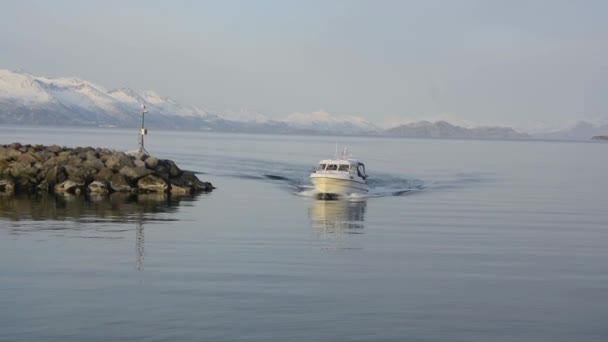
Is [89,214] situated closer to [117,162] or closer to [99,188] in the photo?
[99,188]

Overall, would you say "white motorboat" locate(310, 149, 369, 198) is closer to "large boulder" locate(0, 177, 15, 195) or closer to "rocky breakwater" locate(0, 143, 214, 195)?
"rocky breakwater" locate(0, 143, 214, 195)

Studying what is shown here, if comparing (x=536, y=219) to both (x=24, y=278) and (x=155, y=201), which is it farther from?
Result: (x=24, y=278)

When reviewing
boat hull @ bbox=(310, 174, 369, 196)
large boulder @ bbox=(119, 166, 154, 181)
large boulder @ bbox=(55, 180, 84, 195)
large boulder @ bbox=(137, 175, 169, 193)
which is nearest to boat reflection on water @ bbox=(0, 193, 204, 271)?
large boulder @ bbox=(137, 175, 169, 193)

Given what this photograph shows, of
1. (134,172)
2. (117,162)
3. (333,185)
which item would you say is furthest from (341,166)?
(117,162)

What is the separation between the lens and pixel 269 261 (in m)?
24.2

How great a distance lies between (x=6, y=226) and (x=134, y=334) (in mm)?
17115

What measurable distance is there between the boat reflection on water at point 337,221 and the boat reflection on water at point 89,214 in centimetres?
628

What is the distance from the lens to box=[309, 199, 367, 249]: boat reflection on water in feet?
98.3

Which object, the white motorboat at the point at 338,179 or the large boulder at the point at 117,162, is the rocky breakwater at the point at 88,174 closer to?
the large boulder at the point at 117,162

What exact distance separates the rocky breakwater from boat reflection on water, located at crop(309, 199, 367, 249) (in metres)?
9.10

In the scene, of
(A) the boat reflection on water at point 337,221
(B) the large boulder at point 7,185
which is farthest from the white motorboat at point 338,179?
(B) the large boulder at point 7,185

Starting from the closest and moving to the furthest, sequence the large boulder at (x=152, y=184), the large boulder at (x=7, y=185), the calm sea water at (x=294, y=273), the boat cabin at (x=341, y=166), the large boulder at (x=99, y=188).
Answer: the calm sea water at (x=294, y=273)
the large boulder at (x=7, y=185)
the large boulder at (x=99, y=188)
the large boulder at (x=152, y=184)
the boat cabin at (x=341, y=166)

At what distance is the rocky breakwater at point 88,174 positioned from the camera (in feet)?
157

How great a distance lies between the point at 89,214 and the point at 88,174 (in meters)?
13.4
